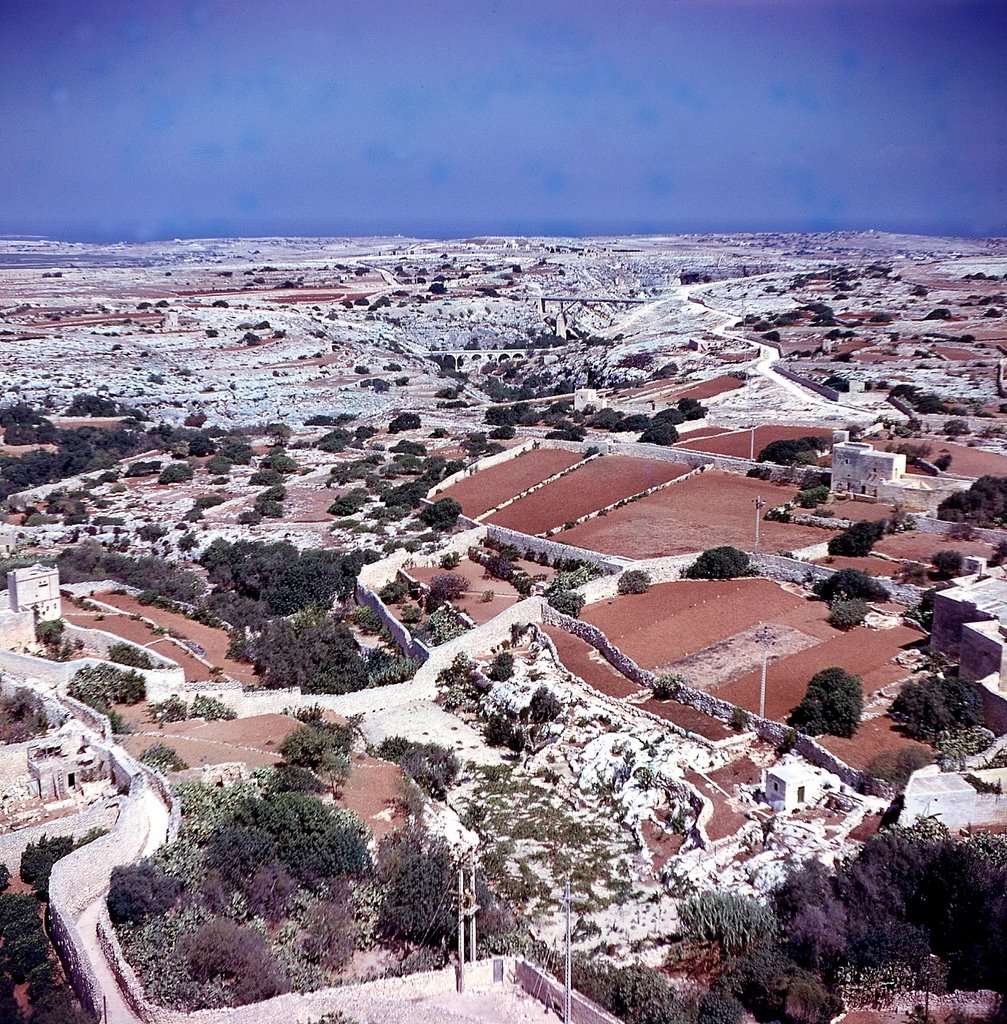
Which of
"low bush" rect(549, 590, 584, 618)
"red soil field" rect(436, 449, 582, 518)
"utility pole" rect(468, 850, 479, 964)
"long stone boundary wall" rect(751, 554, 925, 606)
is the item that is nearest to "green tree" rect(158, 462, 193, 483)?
"red soil field" rect(436, 449, 582, 518)

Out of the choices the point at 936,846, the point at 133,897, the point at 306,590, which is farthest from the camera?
the point at 306,590

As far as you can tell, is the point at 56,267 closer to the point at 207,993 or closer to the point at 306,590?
the point at 306,590

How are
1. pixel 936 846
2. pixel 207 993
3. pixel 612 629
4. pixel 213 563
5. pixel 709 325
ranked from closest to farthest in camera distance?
pixel 207 993 < pixel 936 846 < pixel 612 629 < pixel 213 563 < pixel 709 325

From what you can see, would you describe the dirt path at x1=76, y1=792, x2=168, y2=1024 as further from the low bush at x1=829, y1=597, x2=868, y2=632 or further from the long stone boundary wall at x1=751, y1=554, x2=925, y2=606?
the long stone boundary wall at x1=751, y1=554, x2=925, y2=606

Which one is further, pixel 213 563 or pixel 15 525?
pixel 15 525

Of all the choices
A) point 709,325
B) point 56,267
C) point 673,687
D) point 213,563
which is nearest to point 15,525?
point 213,563

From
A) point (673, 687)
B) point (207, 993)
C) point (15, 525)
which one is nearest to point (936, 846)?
point (673, 687)
